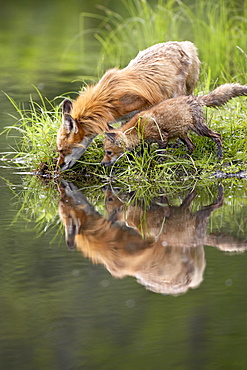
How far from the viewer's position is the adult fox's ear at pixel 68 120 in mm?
7867

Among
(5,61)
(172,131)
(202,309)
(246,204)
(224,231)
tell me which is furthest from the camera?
(5,61)

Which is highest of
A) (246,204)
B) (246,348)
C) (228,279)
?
(246,348)

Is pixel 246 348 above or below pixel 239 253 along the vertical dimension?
above

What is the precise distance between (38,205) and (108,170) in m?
1.26

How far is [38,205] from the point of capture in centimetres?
731

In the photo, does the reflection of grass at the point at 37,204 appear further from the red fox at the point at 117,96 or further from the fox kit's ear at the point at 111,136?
the fox kit's ear at the point at 111,136

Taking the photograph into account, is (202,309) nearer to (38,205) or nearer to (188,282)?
(188,282)

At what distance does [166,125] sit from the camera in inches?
310

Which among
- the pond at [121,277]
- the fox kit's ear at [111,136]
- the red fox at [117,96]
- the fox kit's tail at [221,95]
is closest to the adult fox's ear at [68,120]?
the red fox at [117,96]

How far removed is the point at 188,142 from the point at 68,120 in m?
1.34

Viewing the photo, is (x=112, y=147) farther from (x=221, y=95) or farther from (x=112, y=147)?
(x=221, y=95)

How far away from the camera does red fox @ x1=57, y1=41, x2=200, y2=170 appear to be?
7.98 m

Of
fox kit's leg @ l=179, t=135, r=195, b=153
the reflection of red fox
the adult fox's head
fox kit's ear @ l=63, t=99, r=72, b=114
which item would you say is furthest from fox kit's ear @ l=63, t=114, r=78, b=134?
fox kit's leg @ l=179, t=135, r=195, b=153

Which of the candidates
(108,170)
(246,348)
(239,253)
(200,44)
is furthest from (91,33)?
(246,348)
